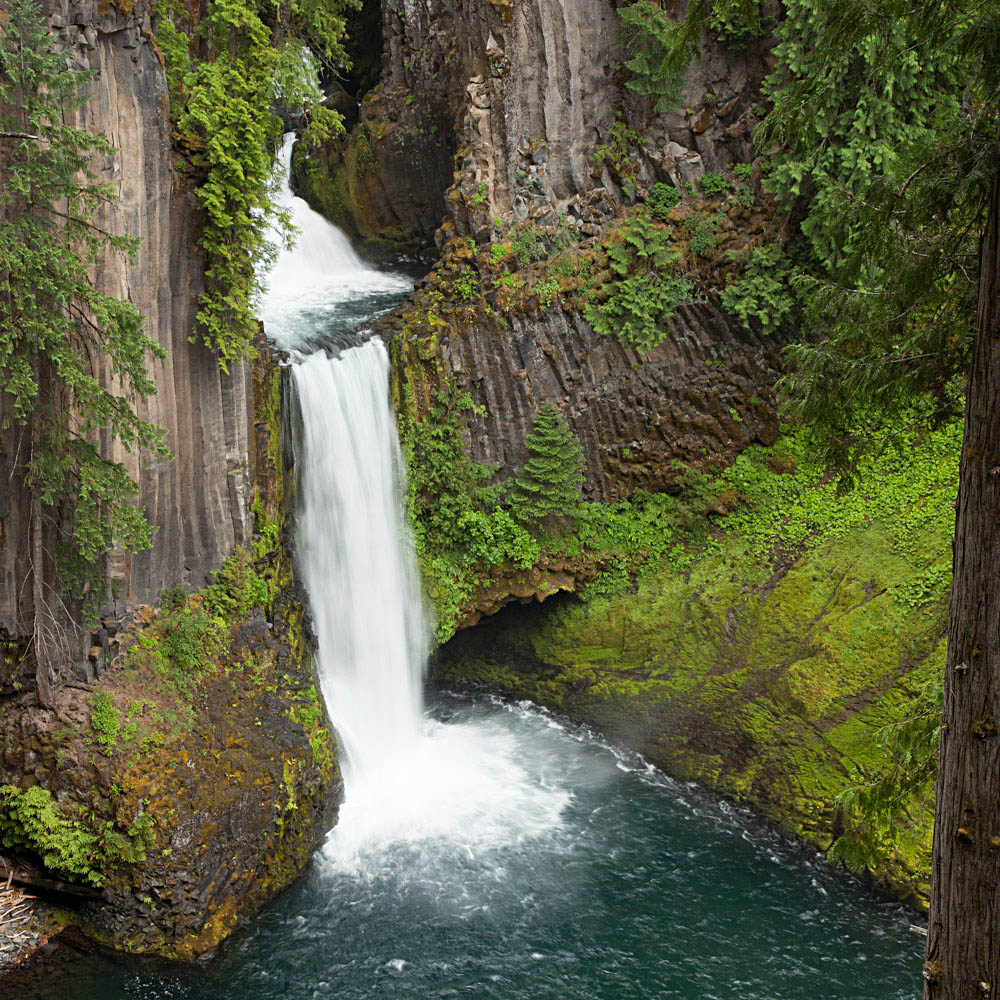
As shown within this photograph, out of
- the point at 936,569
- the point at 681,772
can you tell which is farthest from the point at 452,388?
the point at 936,569

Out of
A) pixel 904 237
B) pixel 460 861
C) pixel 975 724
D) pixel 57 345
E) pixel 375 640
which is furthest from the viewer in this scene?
pixel 375 640

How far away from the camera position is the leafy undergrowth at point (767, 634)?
40.0 feet

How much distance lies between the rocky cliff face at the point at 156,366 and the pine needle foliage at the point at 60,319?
0.38 meters

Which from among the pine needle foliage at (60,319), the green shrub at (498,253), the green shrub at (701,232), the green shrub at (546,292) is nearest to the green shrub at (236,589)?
the pine needle foliage at (60,319)

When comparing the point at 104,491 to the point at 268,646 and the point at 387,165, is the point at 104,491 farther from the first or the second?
the point at 387,165

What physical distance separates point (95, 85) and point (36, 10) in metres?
1.40

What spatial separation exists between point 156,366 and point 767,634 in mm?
10868

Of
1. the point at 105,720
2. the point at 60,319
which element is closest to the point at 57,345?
the point at 60,319

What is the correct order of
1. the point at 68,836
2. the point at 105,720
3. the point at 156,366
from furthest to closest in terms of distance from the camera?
1. the point at 156,366
2. the point at 105,720
3. the point at 68,836

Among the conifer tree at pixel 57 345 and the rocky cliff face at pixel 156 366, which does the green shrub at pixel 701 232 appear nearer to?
the rocky cliff face at pixel 156 366

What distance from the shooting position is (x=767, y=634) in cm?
1413

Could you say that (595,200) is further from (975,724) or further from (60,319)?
(975,724)

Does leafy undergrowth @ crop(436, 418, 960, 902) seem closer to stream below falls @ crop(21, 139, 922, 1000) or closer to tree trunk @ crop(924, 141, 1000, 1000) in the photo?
stream below falls @ crop(21, 139, 922, 1000)

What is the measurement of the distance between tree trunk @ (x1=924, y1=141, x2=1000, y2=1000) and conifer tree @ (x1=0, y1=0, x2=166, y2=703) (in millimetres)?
8041
